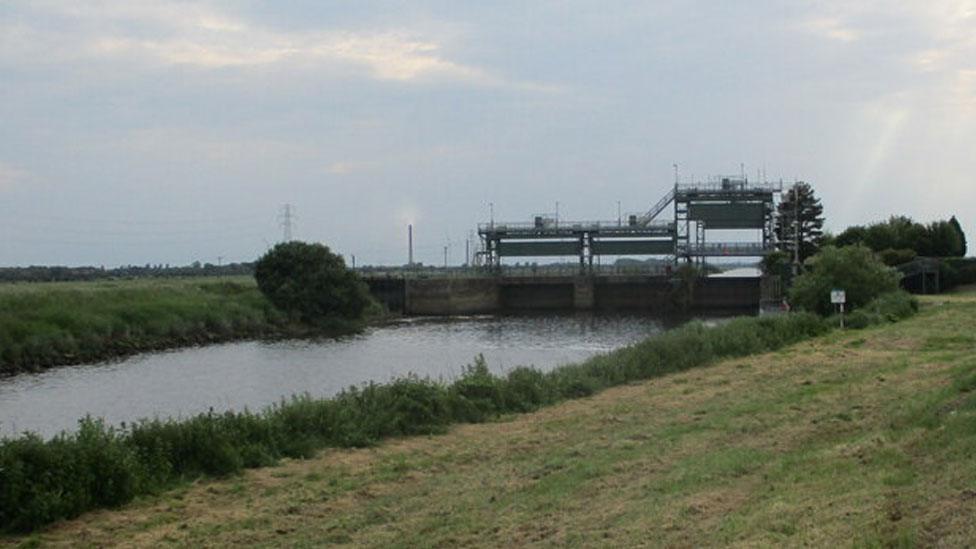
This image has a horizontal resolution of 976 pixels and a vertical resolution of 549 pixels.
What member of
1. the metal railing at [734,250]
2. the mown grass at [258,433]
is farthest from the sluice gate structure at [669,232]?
the mown grass at [258,433]

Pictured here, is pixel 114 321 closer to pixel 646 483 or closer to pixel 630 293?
pixel 646 483

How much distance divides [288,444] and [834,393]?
989 cm

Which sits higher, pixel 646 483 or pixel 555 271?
pixel 555 271

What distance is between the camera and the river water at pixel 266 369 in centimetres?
3219

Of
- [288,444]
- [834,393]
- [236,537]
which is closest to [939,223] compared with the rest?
[834,393]

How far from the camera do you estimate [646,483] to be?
12.0 meters

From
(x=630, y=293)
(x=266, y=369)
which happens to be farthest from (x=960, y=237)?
(x=266, y=369)

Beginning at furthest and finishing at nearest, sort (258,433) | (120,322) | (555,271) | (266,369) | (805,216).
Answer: (555,271)
(805,216)
(120,322)
(266,369)
(258,433)

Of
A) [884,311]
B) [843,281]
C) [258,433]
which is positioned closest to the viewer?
[258,433]

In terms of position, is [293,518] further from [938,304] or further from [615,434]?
[938,304]

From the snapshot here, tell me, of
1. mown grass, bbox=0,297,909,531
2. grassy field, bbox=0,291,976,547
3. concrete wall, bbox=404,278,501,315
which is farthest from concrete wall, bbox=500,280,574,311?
grassy field, bbox=0,291,976,547

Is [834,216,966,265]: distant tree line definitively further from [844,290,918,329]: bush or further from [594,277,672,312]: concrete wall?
[844,290,918,329]: bush

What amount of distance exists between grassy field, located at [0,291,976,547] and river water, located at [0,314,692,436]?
671 centimetres

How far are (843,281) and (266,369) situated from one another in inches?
1019
